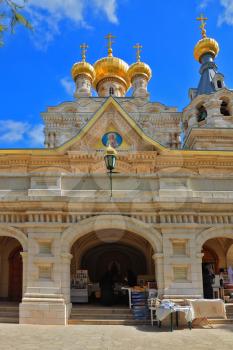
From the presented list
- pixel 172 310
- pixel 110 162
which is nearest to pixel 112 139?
pixel 110 162

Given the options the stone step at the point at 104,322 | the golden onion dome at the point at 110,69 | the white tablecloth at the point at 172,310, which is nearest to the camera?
the white tablecloth at the point at 172,310

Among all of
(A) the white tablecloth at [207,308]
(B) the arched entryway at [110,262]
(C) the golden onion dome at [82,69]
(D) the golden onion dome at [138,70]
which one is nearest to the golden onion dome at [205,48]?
(D) the golden onion dome at [138,70]

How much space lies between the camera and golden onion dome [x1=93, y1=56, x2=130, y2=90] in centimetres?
3391

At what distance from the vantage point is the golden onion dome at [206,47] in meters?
30.7

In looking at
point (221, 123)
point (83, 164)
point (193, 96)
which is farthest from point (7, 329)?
point (193, 96)

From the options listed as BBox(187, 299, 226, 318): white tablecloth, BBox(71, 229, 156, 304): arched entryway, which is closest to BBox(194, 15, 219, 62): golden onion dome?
BBox(71, 229, 156, 304): arched entryway

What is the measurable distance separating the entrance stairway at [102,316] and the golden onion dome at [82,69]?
24.6 m

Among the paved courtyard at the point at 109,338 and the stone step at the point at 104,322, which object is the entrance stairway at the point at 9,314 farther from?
the stone step at the point at 104,322

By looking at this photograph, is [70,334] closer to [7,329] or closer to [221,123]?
[7,329]

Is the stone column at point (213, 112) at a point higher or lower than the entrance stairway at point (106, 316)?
higher

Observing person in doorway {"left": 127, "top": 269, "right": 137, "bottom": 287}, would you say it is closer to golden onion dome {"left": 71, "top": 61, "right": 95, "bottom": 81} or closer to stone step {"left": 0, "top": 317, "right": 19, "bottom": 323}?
stone step {"left": 0, "top": 317, "right": 19, "bottom": 323}

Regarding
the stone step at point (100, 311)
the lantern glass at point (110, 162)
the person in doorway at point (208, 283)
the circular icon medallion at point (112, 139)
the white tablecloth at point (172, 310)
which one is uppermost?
the circular icon medallion at point (112, 139)

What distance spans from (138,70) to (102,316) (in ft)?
84.5

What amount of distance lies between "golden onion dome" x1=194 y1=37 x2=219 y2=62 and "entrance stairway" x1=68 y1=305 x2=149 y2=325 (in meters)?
24.1
